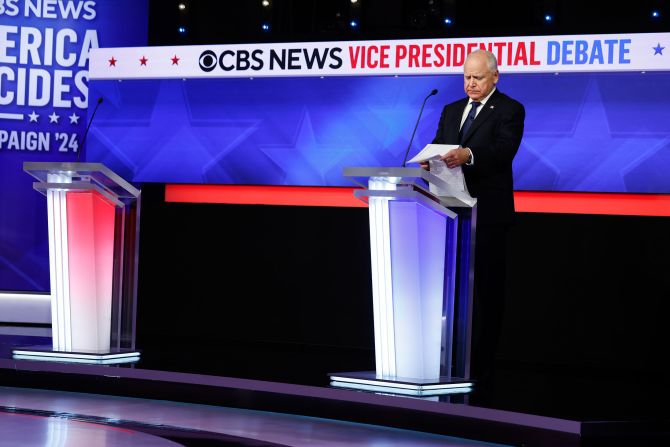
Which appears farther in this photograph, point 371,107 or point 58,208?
point 371,107

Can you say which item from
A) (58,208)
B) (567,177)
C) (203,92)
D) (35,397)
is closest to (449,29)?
(567,177)

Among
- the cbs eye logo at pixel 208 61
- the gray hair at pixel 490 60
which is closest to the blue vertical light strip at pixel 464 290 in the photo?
the gray hair at pixel 490 60

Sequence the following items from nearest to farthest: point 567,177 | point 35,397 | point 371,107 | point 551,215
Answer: point 35,397 → point 551,215 → point 567,177 → point 371,107

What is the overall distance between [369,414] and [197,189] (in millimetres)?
2886

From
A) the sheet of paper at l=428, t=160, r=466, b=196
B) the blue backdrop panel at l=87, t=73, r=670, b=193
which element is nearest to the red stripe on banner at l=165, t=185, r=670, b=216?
the blue backdrop panel at l=87, t=73, r=670, b=193

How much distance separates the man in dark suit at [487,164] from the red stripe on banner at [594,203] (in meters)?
1.43

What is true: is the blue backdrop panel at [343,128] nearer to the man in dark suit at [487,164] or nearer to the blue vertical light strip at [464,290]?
the man in dark suit at [487,164]

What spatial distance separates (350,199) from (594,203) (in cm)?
133

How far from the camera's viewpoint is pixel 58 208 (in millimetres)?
4566

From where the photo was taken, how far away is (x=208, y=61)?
6301 millimetres

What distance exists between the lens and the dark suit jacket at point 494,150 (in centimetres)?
411

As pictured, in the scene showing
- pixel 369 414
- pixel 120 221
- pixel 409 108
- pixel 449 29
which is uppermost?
pixel 449 29

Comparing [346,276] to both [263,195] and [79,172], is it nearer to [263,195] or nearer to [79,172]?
[263,195]

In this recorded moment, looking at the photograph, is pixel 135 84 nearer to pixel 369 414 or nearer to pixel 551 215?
pixel 551 215
